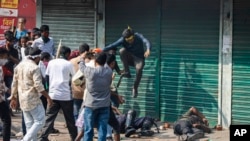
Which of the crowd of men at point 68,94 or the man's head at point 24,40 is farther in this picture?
the man's head at point 24,40

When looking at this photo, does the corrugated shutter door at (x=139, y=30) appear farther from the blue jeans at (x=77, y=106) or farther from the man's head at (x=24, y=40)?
the blue jeans at (x=77, y=106)

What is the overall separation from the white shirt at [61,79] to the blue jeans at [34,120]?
2.02 feet

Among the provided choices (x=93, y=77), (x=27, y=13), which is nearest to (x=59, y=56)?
(x=93, y=77)

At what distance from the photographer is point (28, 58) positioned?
9.12 m

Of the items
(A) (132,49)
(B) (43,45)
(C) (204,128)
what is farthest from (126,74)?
(C) (204,128)

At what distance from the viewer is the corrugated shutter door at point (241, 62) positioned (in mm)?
11352

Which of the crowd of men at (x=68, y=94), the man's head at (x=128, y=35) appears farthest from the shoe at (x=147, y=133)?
the man's head at (x=128, y=35)

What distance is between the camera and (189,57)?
12.1 metres

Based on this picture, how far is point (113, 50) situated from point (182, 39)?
150 cm

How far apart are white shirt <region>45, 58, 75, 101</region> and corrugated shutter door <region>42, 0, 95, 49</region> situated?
154 inches

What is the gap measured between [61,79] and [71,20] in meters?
4.38

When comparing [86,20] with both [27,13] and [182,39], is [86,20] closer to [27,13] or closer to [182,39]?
[182,39]

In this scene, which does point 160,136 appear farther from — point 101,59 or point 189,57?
point 101,59

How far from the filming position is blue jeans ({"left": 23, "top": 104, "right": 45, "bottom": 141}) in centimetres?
906
